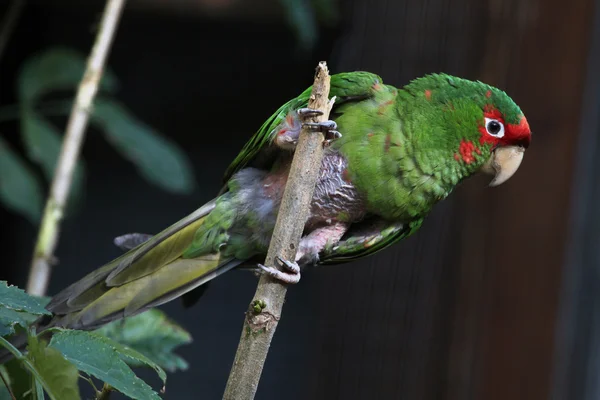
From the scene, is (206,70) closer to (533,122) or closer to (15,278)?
(15,278)

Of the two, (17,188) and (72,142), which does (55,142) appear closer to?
(17,188)

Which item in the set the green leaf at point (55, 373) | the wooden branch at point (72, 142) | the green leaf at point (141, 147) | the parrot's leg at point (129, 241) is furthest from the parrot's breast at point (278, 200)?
the green leaf at point (55, 373)

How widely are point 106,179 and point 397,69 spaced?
0.94 m

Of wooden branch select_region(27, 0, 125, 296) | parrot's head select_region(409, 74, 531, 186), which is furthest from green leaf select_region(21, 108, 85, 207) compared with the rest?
parrot's head select_region(409, 74, 531, 186)

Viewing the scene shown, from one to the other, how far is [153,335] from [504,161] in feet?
1.88

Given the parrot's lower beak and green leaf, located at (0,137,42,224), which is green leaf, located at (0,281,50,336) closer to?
the parrot's lower beak

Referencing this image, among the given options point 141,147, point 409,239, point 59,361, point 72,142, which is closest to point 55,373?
point 59,361

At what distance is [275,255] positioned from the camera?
721 mm

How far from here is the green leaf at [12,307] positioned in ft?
1.73

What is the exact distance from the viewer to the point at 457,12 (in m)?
1.68

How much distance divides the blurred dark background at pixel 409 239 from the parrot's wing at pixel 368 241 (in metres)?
0.69

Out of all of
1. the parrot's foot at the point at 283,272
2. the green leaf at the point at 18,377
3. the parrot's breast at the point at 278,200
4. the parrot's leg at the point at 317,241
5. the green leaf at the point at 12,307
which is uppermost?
the parrot's breast at the point at 278,200

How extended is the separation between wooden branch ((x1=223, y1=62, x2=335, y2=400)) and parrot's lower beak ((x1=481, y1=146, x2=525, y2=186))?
0.39 m

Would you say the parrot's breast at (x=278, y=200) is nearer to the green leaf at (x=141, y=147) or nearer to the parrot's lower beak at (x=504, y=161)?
the parrot's lower beak at (x=504, y=161)
